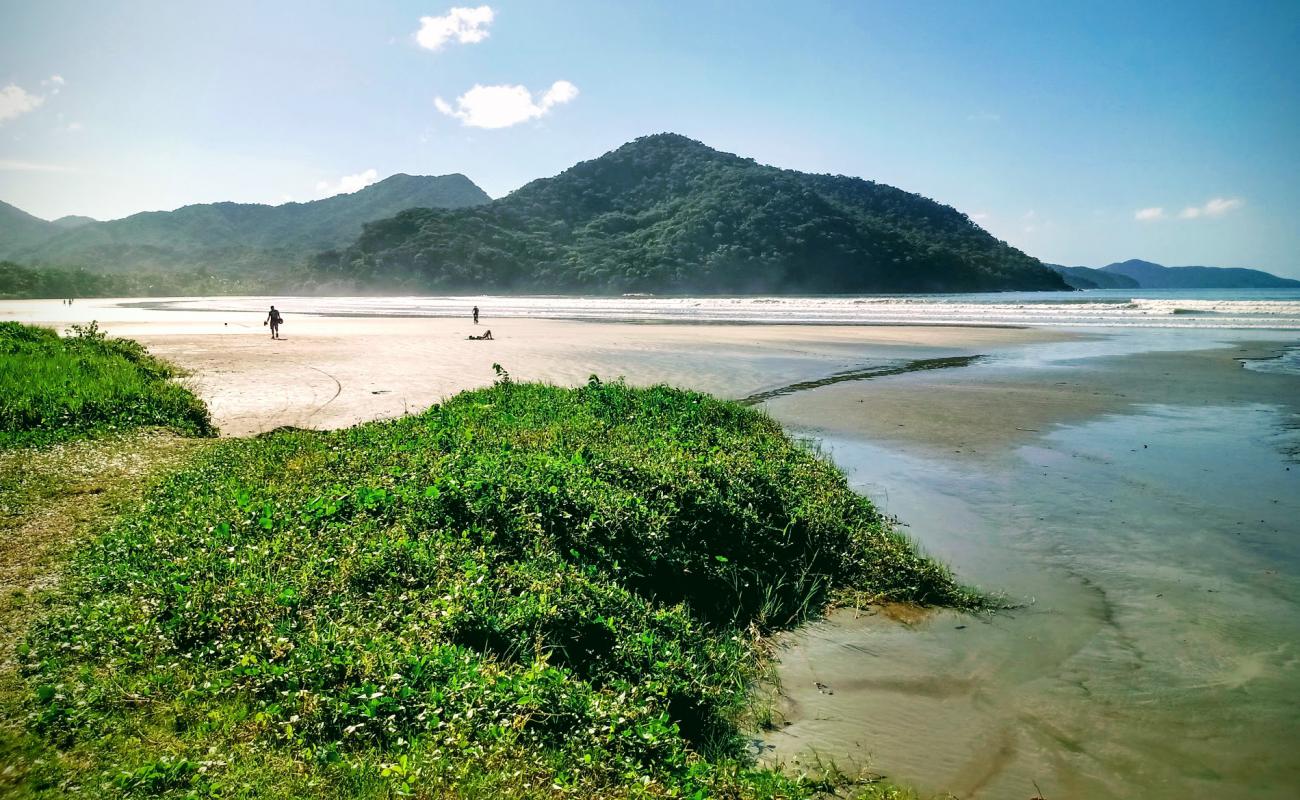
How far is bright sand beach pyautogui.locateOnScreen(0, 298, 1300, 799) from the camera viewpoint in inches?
206

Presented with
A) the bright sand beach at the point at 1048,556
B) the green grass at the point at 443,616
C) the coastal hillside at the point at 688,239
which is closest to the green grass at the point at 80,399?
the bright sand beach at the point at 1048,556

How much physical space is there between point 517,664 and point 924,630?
4.30 m

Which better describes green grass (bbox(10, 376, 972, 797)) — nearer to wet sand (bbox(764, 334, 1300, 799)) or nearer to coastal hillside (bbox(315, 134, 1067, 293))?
wet sand (bbox(764, 334, 1300, 799))

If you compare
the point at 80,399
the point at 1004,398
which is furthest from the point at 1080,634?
the point at 80,399

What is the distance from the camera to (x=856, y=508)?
9.28 m

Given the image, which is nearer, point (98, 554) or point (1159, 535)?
point (98, 554)

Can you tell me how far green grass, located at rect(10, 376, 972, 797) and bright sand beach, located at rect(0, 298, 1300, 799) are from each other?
0.78 metres

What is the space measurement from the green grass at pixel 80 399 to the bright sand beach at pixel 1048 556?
5.26ft

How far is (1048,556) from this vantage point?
28.3ft

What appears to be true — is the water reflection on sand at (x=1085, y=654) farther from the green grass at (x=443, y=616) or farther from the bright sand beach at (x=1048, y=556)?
the green grass at (x=443, y=616)

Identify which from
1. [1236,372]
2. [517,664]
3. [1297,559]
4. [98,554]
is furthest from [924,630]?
[1236,372]

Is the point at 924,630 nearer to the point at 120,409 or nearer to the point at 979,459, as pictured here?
the point at 979,459

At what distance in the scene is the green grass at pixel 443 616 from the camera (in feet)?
13.2

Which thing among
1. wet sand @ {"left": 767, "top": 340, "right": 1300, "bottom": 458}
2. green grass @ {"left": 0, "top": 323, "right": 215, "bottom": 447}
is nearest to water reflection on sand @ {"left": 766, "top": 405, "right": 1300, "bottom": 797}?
wet sand @ {"left": 767, "top": 340, "right": 1300, "bottom": 458}
